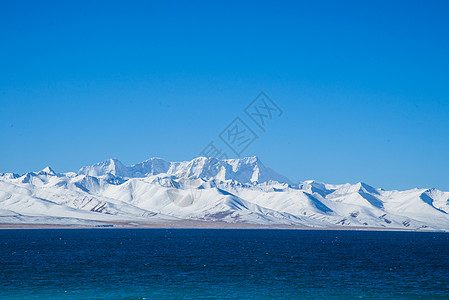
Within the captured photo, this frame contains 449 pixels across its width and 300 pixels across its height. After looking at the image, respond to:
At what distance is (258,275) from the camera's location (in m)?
98.1

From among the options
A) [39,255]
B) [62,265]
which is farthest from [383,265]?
[39,255]

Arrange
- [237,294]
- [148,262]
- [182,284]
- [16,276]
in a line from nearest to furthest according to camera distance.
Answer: [237,294] → [182,284] → [16,276] → [148,262]

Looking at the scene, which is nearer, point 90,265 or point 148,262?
point 90,265

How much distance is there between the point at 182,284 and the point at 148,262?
35330 millimetres

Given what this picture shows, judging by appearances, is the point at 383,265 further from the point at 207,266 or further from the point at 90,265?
the point at 90,265

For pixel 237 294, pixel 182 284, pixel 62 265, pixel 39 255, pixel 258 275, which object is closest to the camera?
pixel 237 294

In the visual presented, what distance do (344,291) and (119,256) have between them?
69670 mm

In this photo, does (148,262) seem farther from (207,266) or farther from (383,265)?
(383,265)

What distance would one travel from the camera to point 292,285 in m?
86.4

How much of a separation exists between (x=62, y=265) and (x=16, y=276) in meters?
18.2

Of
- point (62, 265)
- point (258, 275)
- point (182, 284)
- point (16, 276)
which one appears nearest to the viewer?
point (182, 284)

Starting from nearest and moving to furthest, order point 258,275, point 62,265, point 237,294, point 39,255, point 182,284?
point 237,294 < point 182,284 < point 258,275 < point 62,265 < point 39,255

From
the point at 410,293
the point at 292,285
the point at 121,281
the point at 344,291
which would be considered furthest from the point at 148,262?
the point at 410,293

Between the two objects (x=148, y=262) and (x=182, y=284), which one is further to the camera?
(x=148, y=262)
